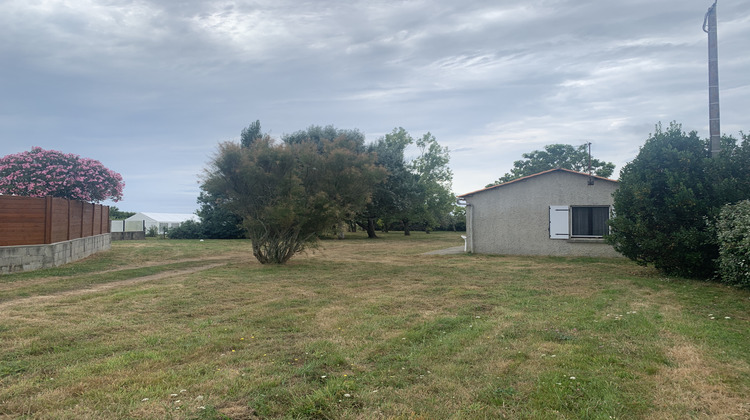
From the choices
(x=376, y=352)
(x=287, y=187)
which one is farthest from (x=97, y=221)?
(x=376, y=352)

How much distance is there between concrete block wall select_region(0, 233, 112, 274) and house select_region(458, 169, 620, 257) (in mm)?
14168

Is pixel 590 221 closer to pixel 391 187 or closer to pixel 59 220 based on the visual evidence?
pixel 391 187

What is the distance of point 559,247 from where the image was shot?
16734 mm

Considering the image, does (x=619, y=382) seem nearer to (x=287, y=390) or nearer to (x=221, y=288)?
(x=287, y=390)

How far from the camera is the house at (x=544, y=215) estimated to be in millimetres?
16125

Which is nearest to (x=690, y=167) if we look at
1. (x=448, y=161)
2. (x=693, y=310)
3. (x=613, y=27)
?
(x=613, y=27)

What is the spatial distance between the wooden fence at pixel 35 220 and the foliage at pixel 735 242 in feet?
54.7

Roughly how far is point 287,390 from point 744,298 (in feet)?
27.7

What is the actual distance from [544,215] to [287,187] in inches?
386

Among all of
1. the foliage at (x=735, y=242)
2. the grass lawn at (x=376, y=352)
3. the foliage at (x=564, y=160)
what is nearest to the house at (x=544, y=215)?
the foliage at (x=735, y=242)

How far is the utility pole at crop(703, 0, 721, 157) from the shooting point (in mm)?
10492

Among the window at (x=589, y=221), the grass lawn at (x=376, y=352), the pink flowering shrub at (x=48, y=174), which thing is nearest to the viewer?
the grass lawn at (x=376, y=352)

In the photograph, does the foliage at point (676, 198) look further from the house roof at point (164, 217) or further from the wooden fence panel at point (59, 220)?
the house roof at point (164, 217)

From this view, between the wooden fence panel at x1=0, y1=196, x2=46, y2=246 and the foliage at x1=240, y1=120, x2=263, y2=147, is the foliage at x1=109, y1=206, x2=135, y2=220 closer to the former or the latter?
the foliage at x1=240, y1=120, x2=263, y2=147
